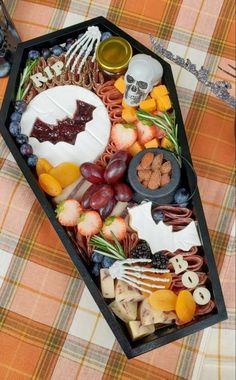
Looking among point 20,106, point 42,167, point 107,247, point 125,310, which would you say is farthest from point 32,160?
point 125,310

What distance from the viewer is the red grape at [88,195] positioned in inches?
39.7

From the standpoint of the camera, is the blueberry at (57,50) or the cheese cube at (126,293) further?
the blueberry at (57,50)

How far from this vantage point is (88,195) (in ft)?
3.33

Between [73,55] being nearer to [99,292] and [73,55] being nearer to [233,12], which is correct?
[233,12]

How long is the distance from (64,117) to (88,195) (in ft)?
0.61

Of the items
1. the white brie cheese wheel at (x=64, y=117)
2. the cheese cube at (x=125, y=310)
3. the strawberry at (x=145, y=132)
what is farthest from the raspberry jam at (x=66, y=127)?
the cheese cube at (x=125, y=310)

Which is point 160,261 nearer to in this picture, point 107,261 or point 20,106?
point 107,261

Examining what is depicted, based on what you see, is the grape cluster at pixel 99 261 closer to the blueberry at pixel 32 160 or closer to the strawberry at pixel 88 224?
the strawberry at pixel 88 224

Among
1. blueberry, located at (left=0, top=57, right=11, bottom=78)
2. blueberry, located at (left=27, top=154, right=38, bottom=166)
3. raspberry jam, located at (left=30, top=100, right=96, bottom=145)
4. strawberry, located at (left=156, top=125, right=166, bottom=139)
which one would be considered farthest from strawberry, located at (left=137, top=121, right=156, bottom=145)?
blueberry, located at (left=0, top=57, right=11, bottom=78)

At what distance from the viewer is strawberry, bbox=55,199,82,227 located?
3.26 feet

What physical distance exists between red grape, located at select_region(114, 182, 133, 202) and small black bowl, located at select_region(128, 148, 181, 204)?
0.01 m

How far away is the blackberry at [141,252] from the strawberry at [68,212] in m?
0.13

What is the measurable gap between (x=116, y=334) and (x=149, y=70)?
0.49m

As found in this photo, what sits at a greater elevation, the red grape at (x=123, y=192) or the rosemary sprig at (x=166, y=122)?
the rosemary sprig at (x=166, y=122)
